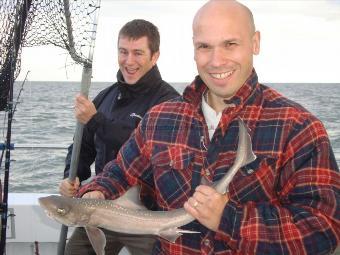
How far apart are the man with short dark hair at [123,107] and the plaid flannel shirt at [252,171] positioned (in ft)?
3.79

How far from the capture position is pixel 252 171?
107 inches

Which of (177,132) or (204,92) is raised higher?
(204,92)

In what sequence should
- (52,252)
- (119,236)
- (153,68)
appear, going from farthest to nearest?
1. (52,252)
2. (153,68)
3. (119,236)

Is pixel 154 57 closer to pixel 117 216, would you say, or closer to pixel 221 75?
pixel 221 75

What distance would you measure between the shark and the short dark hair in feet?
7.11

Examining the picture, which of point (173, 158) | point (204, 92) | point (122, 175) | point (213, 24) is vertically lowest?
point (122, 175)

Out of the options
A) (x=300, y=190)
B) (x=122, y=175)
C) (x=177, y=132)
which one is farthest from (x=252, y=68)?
(x=122, y=175)

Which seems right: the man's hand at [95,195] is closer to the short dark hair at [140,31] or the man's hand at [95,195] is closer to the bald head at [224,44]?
the bald head at [224,44]

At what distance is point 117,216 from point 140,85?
6.31ft

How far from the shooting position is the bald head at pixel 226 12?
283 cm

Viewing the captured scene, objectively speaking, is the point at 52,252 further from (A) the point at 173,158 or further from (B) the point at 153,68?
(A) the point at 173,158

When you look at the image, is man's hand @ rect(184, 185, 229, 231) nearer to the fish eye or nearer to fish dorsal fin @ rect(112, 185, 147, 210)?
fish dorsal fin @ rect(112, 185, 147, 210)

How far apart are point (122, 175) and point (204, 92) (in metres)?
0.79

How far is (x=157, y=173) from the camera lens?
3.05 m
